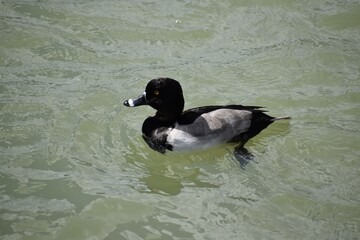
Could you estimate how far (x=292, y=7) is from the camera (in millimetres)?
9516

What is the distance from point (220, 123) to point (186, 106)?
1.23 metres

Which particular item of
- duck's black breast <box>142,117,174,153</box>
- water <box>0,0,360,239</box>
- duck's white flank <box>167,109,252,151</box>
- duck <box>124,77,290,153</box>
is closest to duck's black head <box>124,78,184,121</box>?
duck <box>124,77,290,153</box>

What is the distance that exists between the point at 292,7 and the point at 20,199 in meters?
6.53

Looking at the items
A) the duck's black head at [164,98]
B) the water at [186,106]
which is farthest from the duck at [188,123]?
the water at [186,106]

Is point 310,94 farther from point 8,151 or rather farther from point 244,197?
point 8,151

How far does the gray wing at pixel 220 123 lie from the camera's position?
6.15 meters

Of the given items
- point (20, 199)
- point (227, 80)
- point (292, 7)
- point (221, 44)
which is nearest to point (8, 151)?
point (20, 199)

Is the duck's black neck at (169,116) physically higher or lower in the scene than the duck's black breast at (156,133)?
higher

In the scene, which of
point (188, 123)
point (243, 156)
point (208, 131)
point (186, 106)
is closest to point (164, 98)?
point (188, 123)

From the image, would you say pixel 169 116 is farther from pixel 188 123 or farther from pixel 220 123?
pixel 220 123

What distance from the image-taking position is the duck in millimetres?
6176

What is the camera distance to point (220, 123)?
6207 millimetres

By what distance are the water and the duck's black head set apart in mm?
549

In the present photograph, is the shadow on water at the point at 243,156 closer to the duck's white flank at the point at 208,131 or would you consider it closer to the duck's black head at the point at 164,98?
the duck's white flank at the point at 208,131
